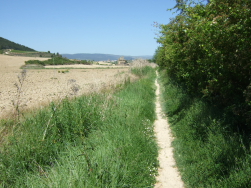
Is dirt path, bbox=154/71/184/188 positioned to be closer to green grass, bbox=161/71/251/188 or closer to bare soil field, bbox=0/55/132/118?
green grass, bbox=161/71/251/188

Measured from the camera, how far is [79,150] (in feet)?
15.6

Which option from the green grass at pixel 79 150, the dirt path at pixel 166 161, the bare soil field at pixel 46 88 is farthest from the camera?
the bare soil field at pixel 46 88

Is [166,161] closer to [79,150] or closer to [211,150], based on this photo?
[211,150]

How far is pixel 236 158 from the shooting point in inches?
156

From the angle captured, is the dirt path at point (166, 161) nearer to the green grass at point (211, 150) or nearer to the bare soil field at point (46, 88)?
the green grass at point (211, 150)

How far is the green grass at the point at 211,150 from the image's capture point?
3.94 m

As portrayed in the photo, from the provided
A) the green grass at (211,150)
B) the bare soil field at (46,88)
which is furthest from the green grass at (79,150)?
the green grass at (211,150)

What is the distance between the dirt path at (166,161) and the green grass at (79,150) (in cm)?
18

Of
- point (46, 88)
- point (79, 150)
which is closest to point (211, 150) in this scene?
point (79, 150)

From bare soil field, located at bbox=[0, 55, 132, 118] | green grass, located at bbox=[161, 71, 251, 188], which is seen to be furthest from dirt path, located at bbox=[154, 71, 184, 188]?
bare soil field, located at bbox=[0, 55, 132, 118]

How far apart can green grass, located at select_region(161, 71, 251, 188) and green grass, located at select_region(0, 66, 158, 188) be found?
0.75m

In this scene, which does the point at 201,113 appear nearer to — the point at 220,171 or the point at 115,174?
the point at 220,171

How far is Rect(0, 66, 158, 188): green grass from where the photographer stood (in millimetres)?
3850

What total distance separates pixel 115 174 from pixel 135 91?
789 centimetres
